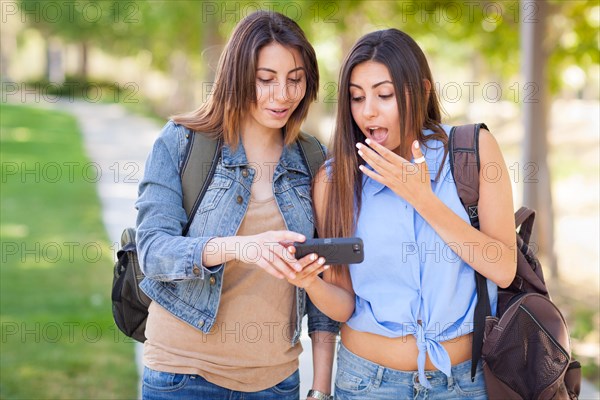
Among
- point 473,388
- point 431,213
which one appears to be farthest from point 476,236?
point 473,388

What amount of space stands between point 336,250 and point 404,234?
0.30 m

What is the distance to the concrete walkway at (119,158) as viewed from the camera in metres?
5.48

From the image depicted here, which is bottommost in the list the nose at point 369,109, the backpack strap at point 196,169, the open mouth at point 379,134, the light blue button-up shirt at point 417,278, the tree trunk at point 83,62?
the light blue button-up shirt at point 417,278

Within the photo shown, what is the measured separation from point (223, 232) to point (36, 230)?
847 cm

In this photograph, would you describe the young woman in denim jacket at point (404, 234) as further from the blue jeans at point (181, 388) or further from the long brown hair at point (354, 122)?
the blue jeans at point (181, 388)

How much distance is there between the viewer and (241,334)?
2.59 meters

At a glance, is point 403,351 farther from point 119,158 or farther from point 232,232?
point 119,158

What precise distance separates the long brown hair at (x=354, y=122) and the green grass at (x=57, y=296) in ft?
9.13

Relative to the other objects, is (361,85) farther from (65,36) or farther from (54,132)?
(65,36)

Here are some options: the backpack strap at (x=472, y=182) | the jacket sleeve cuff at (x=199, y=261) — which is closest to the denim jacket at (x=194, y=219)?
the jacket sleeve cuff at (x=199, y=261)

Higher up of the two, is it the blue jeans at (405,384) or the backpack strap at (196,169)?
the backpack strap at (196,169)

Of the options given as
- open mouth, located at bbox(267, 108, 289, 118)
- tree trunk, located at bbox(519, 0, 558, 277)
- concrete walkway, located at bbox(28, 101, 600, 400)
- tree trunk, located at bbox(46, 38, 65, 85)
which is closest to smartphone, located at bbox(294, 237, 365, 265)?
open mouth, located at bbox(267, 108, 289, 118)

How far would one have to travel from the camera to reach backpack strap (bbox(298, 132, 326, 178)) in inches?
109

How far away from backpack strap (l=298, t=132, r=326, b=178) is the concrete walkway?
82.3 inches
